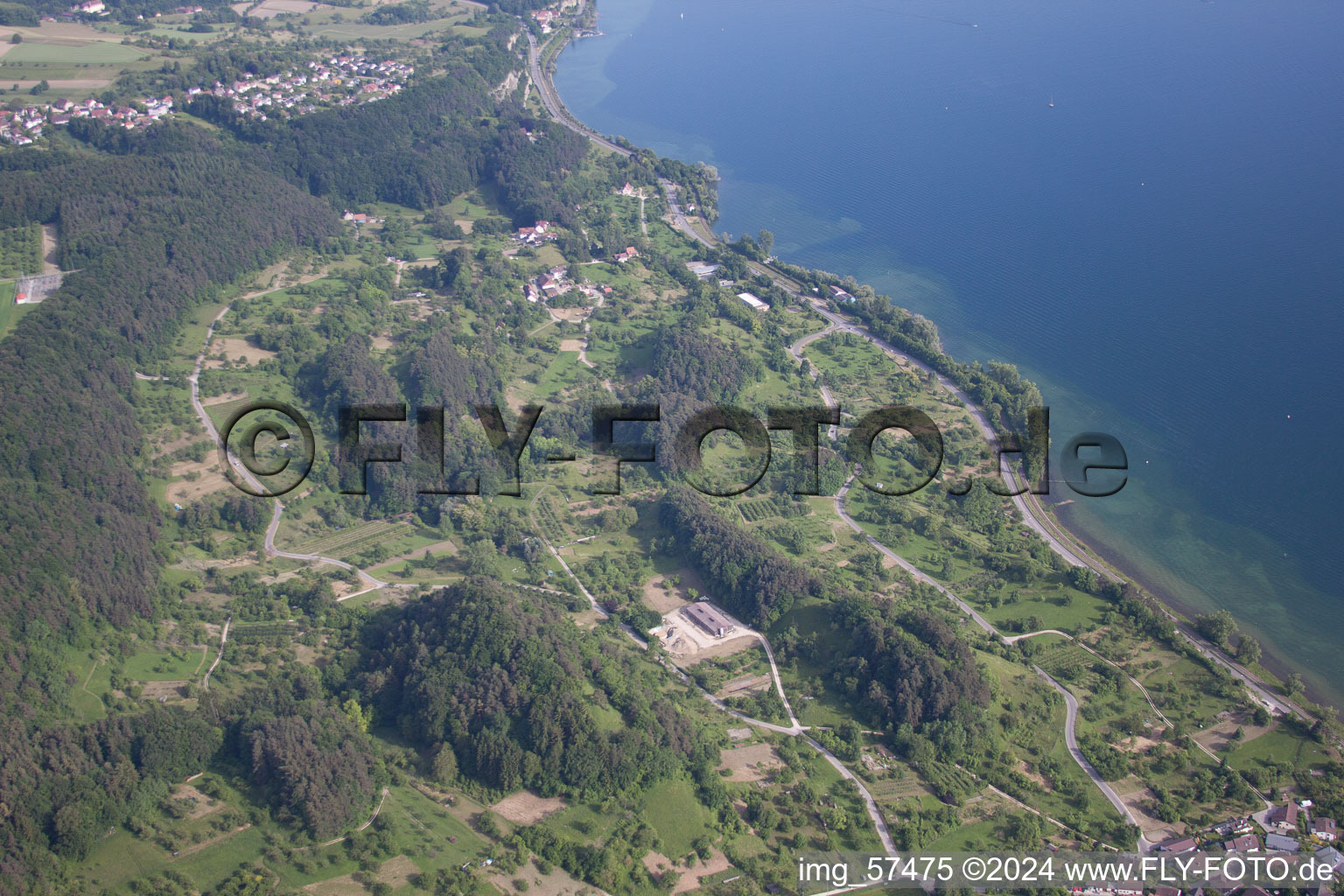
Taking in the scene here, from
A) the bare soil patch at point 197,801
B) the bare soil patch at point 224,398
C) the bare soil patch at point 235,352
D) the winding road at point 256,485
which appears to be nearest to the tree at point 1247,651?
the winding road at point 256,485

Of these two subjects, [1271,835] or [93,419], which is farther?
[93,419]

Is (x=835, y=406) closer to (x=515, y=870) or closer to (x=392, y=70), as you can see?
(x=515, y=870)

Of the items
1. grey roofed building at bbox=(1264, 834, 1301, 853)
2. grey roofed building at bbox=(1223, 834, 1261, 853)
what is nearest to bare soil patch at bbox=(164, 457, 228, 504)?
grey roofed building at bbox=(1223, 834, 1261, 853)

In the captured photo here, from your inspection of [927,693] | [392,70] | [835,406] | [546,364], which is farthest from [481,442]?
[392,70]

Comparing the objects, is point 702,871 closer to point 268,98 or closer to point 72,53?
point 268,98

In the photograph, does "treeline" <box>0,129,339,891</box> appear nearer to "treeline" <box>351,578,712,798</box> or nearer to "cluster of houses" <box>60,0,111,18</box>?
"treeline" <box>351,578,712,798</box>

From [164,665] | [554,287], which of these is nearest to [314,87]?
[554,287]

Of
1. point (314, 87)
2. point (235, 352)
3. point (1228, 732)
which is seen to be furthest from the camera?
point (314, 87)
